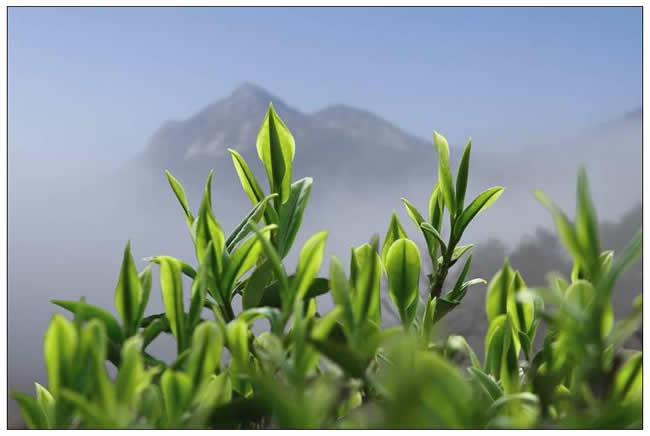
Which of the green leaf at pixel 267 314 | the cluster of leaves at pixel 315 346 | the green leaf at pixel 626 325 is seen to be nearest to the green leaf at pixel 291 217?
the cluster of leaves at pixel 315 346

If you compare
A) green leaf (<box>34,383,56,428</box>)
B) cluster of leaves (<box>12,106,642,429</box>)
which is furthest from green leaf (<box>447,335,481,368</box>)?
green leaf (<box>34,383,56,428</box>)

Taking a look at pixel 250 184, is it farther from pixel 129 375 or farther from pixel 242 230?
pixel 129 375

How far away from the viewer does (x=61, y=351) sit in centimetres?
33

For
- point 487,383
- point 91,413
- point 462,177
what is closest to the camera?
point 91,413

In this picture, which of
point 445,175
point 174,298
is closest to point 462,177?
point 445,175

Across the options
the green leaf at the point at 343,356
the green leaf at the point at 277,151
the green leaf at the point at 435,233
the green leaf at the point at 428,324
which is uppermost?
the green leaf at the point at 277,151

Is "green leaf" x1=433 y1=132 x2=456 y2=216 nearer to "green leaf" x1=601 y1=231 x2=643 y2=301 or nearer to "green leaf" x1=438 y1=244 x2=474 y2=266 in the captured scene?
"green leaf" x1=438 y1=244 x2=474 y2=266

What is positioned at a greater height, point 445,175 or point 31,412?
point 445,175

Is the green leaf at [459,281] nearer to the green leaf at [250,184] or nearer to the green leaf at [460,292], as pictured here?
the green leaf at [460,292]

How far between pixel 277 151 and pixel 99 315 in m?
0.17

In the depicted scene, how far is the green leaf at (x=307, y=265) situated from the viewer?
389 millimetres

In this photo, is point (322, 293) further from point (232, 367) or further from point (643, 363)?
point (643, 363)

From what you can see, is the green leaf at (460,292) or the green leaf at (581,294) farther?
the green leaf at (460,292)

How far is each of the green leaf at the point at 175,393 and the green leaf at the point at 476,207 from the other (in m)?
0.26
